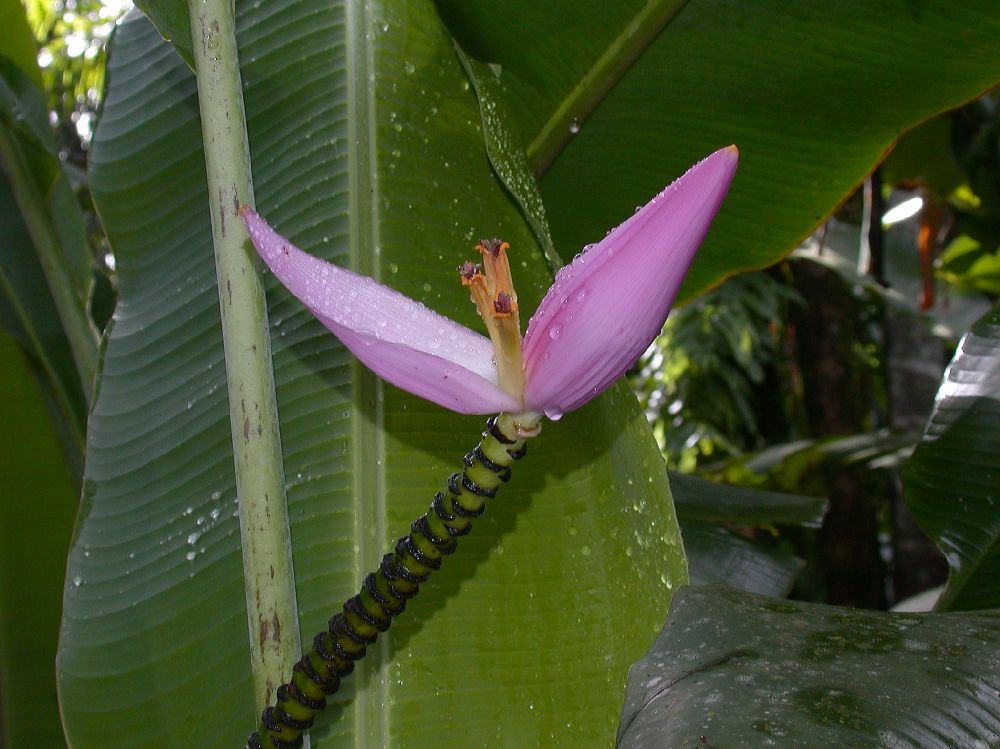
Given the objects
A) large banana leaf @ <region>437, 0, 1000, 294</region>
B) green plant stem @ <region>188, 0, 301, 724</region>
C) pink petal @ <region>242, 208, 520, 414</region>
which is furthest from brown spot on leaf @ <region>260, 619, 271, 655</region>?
large banana leaf @ <region>437, 0, 1000, 294</region>

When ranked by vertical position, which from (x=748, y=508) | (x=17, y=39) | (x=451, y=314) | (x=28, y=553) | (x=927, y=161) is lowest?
(x=927, y=161)

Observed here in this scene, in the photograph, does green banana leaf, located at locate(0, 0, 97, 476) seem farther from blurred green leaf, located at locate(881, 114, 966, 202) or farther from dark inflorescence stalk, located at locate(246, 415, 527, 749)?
blurred green leaf, located at locate(881, 114, 966, 202)

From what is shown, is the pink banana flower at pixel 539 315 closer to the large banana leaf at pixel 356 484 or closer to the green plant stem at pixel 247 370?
the green plant stem at pixel 247 370

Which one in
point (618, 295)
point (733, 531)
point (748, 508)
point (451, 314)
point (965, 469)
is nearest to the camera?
point (618, 295)

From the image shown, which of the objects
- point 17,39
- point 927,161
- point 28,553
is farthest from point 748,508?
point 927,161

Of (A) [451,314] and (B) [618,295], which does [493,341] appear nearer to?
(B) [618,295]

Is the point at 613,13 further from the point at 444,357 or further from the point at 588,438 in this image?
the point at 444,357
